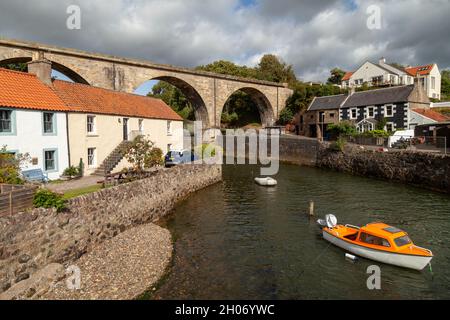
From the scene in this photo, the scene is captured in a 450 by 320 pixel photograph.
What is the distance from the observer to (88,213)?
559 inches

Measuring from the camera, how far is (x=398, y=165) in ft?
104

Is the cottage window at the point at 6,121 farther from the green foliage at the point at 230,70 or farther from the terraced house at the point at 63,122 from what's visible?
the green foliage at the point at 230,70

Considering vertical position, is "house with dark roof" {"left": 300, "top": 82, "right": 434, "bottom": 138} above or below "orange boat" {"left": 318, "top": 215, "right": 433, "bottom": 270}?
above

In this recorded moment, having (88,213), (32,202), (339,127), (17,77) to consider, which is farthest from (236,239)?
(339,127)

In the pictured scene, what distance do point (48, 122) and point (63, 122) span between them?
1.18m

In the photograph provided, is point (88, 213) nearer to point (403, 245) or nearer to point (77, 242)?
point (77, 242)

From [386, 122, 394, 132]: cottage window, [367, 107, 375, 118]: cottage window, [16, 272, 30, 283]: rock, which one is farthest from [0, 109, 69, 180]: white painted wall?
[367, 107, 375, 118]: cottage window

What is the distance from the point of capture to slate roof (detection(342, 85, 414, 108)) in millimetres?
45775

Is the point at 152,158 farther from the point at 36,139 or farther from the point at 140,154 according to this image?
the point at 36,139

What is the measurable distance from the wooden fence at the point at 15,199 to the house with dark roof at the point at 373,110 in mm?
47506

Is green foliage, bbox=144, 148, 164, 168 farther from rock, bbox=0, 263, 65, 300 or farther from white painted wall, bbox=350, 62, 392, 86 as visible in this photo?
white painted wall, bbox=350, 62, 392, 86

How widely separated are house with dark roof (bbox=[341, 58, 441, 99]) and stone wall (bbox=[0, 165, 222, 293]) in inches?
2452
